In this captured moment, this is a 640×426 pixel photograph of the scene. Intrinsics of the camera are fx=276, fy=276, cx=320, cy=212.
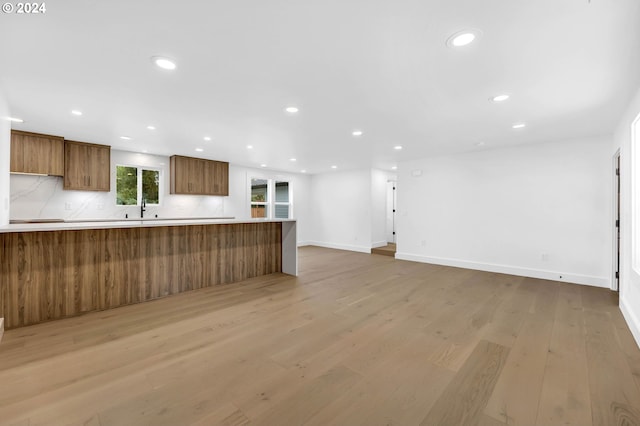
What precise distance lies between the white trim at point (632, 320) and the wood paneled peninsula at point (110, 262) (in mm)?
4491

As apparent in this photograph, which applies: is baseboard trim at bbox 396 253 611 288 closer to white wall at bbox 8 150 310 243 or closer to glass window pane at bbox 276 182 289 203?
glass window pane at bbox 276 182 289 203

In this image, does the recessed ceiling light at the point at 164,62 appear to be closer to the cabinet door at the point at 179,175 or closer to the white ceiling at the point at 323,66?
the white ceiling at the point at 323,66

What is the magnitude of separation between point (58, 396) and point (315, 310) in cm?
222

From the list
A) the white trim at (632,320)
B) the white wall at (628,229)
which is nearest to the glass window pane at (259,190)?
the white wall at (628,229)

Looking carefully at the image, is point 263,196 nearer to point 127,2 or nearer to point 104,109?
point 104,109

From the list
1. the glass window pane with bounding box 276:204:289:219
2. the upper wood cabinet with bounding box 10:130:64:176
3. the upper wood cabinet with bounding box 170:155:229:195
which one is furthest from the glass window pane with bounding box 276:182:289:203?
the upper wood cabinet with bounding box 10:130:64:176

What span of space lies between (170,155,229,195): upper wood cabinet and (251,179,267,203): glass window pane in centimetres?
128

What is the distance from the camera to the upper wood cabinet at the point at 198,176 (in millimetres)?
6152

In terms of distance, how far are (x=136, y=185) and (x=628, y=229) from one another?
7.94 m

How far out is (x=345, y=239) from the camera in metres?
8.48

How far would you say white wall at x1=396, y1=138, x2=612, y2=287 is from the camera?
4.46 metres

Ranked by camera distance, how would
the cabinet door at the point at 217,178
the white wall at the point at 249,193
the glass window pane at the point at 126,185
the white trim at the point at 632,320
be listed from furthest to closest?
1. the white wall at the point at 249,193
2. the cabinet door at the point at 217,178
3. the glass window pane at the point at 126,185
4. the white trim at the point at 632,320

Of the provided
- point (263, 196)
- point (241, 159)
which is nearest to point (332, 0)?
point (241, 159)

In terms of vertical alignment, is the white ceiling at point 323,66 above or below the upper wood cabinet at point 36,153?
above
